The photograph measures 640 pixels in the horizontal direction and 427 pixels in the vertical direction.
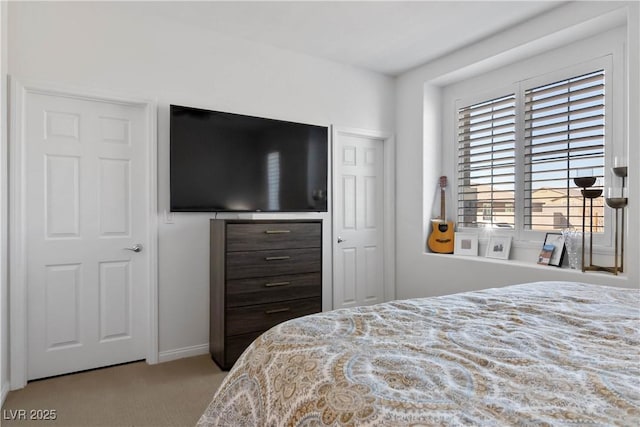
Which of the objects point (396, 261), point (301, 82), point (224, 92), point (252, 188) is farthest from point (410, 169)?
point (224, 92)

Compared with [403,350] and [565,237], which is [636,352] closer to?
[403,350]

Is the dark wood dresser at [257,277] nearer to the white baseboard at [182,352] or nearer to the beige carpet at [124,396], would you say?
the white baseboard at [182,352]

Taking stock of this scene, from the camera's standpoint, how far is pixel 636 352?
100cm

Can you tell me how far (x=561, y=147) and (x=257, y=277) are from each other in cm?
258

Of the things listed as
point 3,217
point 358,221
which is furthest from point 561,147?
point 3,217

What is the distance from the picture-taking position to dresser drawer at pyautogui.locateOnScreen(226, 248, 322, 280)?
9.30ft

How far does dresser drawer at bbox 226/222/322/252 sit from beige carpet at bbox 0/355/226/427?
0.93 m

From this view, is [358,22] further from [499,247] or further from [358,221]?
[499,247]

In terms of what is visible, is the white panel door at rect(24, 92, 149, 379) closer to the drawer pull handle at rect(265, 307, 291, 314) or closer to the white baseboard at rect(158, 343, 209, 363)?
the white baseboard at rect(158, 343, 209, 363)

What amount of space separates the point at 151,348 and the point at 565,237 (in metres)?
3.22

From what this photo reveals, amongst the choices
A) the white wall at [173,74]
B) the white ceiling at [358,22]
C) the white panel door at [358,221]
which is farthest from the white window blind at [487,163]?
the white wall at [173,74]

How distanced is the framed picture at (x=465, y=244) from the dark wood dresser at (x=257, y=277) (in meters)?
1.43

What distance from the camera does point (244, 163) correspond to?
3223 millimetres

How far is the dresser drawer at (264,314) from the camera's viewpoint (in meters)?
2.83
